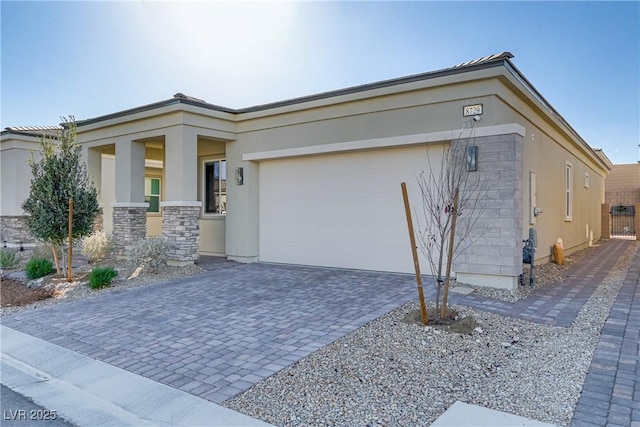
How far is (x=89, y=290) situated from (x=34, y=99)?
21.3 feet

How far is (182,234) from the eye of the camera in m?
10.2

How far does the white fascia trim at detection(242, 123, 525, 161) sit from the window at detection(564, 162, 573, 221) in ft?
21.0

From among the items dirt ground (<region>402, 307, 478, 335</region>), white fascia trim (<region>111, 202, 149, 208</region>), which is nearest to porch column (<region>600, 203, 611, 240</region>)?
dirt ground (<region>402, 307, 478, 335</region>)

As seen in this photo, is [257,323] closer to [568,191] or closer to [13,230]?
[568,191]

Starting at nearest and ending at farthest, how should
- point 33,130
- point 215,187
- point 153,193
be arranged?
point 215,187
point 33,130
point 153,193

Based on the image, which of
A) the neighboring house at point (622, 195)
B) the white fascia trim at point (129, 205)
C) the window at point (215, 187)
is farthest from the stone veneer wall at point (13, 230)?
the neighboring house at point (622, 195)

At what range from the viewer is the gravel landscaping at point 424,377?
3.22 meters

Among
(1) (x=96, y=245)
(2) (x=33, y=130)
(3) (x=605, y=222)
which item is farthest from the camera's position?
(3) (x=605, y=222)

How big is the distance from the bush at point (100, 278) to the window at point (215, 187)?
176 inches

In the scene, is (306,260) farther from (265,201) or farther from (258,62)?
(258,62)

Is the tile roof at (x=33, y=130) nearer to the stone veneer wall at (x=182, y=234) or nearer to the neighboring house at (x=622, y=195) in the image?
the stone veneer wall at (x=182, y=234)

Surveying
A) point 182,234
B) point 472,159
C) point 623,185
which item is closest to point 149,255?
point 182,234

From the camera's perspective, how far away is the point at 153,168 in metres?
17.3

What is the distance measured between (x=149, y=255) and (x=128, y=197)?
9.59 feet
